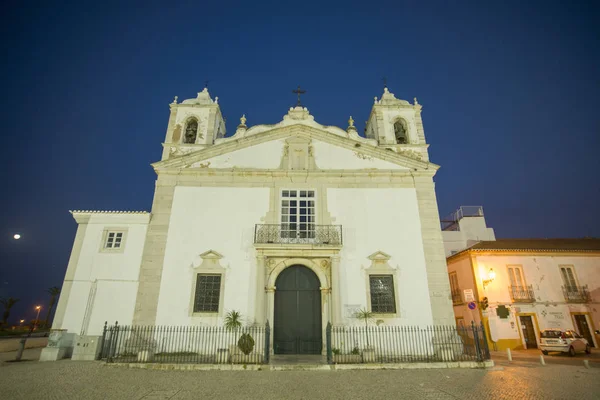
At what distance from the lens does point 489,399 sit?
6.53 m

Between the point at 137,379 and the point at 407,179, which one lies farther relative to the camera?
the point at 407,179

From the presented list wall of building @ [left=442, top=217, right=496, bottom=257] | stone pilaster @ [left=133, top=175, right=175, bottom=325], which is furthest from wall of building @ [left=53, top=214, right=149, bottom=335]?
wall of building @ [left=442, top=217, right=496, bottom=257]

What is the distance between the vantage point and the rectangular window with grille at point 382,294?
1299 centimetres

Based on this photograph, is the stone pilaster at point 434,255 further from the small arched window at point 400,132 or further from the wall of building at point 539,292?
the wall of building at point 539,292

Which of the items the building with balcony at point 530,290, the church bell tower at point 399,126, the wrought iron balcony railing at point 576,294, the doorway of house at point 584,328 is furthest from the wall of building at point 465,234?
the church bell tower at point 399,126

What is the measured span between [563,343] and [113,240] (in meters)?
20.7

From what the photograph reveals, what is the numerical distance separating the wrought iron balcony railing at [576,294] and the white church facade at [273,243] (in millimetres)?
10203

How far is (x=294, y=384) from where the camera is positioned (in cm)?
787

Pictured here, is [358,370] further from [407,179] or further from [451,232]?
[451,232]

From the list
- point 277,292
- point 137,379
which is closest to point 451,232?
point 277,292

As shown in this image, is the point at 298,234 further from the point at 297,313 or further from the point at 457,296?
the point at 457,296

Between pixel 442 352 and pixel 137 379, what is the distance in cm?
983

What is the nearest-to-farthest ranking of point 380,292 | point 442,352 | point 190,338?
1. point 442,352
2. point 190,338
3. point 380,292

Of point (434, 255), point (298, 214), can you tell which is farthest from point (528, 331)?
point (298, 214)
